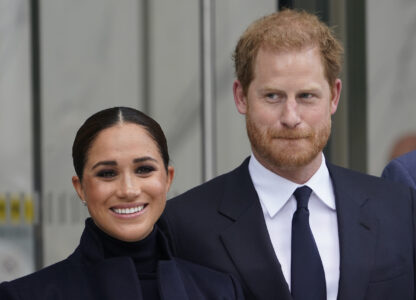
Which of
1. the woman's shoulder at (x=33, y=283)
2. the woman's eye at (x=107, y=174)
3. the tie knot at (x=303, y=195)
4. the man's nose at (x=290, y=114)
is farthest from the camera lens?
the tie knot at (x=303, y=195)

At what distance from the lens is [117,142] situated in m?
2.61

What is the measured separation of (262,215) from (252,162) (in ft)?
0.56

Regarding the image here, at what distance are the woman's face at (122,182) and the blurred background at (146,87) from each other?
2.15m

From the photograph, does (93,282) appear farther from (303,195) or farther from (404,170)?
(404,170)

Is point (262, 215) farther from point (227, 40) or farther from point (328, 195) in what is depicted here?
point (227, 40)

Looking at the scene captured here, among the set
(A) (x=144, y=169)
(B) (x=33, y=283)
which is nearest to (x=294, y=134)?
(A) (x=144, y=169)

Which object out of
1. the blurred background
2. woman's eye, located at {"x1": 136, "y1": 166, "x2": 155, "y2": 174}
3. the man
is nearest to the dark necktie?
the man

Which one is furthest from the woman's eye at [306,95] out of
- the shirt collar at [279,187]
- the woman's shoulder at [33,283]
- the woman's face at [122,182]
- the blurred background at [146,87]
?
the blurred background at [146,87]

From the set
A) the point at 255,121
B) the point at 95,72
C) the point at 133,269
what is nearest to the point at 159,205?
the point at 133,269

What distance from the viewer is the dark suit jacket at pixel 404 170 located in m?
3.14

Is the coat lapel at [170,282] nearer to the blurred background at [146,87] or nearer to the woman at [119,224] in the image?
the woman at [119,224]

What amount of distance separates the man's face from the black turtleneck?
0.42 meters

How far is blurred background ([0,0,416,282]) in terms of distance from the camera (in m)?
4.73

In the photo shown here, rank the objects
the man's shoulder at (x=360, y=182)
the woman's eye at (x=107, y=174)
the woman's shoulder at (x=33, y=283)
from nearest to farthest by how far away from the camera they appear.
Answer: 1. the woman's shoulder at (x=33, y=283)
2. the woman's eye at (x=107, y=174)
3. the man's shoulder at (x=360, y=182)
